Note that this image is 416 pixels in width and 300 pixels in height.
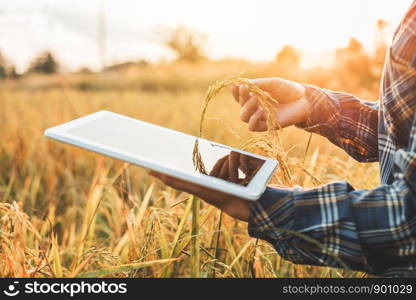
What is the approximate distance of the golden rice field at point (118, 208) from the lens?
3.80 feet

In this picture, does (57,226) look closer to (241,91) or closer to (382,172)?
(241,91)

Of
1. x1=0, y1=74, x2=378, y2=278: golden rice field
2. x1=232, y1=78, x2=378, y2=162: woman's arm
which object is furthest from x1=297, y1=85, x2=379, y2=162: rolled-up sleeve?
x1=0, y1=74, x2=378, y2=278: golden rice field

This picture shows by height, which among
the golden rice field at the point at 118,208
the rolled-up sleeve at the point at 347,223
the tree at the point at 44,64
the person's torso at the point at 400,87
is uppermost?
the person's torso at the point at 400,87

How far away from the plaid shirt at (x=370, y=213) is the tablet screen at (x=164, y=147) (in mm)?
126

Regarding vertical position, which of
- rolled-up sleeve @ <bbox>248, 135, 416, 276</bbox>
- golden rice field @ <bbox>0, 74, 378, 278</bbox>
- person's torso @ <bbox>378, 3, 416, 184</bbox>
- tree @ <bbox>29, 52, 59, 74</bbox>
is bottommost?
tree @ <bbox>29, 52, 59, 74</bbox>

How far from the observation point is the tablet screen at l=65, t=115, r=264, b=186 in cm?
96

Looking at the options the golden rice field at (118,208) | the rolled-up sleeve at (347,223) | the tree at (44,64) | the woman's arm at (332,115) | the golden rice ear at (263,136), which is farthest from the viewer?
the tree at (44,64)

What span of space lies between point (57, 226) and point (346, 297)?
1651 millimetres

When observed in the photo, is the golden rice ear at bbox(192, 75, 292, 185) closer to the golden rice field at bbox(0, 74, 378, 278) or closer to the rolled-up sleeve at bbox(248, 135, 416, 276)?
the golden rice field at bbox(0, 74, 378, 278)

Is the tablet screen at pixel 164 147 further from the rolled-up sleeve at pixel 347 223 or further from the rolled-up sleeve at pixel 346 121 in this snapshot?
the rolled-up sleeve at pixel 346 121

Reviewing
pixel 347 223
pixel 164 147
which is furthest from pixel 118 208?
pixel 347 223

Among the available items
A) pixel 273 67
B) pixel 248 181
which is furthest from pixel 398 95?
pixel 273 67

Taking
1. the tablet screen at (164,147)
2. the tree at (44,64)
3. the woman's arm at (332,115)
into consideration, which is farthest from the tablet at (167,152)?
the tree at (44,64)

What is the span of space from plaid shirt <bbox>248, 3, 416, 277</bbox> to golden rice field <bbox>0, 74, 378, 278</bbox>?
0.25 m
